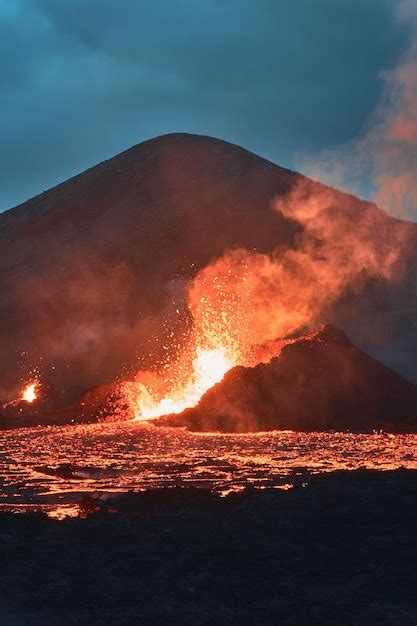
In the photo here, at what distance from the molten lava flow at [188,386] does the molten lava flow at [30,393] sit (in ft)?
19.0

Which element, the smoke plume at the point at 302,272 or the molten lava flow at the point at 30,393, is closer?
the molten lava flow at the point at 30,393

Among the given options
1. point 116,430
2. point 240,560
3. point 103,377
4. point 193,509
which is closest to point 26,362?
point 103,377

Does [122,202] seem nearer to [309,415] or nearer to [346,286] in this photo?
[346,286]

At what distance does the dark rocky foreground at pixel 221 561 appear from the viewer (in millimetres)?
11227

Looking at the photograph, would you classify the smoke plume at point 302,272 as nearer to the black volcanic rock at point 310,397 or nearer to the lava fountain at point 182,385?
the lava fountain at point 182,385

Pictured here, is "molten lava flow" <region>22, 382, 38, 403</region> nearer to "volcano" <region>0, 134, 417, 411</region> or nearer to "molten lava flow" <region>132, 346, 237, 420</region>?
"volcano" <region>0, 134, 417, 411</region>

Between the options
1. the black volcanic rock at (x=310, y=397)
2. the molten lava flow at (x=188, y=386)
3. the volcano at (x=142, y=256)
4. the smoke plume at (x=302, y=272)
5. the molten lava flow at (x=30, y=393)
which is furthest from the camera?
the volcano at (x=142, y=256)

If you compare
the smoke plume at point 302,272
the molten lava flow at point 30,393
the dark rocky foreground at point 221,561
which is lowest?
the dark rocky foreground at point 221,561

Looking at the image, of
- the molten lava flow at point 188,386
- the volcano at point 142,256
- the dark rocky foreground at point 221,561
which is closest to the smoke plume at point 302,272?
the volcano at point 142,256

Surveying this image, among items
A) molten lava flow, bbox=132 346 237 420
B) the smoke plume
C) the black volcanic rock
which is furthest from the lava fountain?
the black volcanic rock

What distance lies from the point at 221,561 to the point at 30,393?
31447 millimetres

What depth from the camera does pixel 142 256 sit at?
71.4 meters

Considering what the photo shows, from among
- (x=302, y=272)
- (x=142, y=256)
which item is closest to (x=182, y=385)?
(x=302, y=272)

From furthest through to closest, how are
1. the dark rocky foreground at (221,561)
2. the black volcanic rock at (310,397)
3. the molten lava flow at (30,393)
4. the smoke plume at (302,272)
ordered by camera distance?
the smoke plume at (302,272) → the molten lava flow at (30,393) → the black volcanic rock at (310,397) → the dark rocky foreground at (221,561)
